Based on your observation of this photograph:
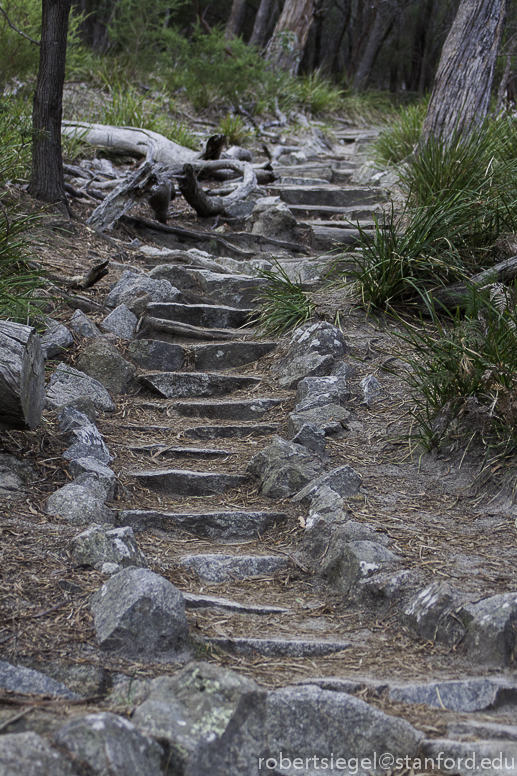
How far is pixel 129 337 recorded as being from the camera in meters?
4.77

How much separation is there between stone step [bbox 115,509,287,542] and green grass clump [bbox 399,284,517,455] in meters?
1.03

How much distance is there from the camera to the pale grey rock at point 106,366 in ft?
13.7

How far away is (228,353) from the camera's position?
15.3 feet

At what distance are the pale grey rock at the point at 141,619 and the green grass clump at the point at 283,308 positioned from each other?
121 inches

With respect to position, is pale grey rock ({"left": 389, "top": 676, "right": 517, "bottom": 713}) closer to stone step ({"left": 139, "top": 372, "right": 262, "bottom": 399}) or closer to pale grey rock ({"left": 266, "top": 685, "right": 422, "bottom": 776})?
pale grey rock ({"left": 266, "top": 685, "right": 422, "bottom": 776})

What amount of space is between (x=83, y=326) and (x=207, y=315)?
3.68 feet

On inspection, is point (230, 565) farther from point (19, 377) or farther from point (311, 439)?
point (19, 377)

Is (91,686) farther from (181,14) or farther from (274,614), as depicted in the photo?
(181,14)

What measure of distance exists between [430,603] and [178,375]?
8.96 feet

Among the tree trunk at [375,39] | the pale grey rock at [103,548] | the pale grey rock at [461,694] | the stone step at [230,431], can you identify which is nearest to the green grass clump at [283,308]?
the stone step at [230,431]

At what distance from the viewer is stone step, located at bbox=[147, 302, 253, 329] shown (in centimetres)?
501

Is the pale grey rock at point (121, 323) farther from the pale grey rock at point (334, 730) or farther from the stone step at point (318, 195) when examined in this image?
the stone step at point (318, 195)

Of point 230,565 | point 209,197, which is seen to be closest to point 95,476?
point 230,565

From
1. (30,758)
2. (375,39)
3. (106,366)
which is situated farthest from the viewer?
(375,39)
